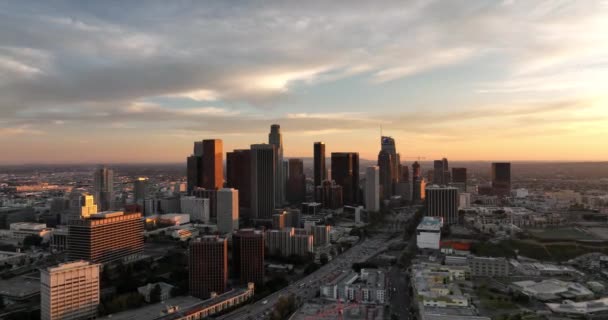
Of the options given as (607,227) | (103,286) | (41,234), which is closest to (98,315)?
(103,286)

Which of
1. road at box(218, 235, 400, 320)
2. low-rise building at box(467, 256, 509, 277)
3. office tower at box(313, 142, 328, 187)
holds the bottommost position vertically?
road at box(218, 235, 400, 320)

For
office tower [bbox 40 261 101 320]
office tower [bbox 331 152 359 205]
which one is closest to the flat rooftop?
office tower [bbox 40 261 101 320]

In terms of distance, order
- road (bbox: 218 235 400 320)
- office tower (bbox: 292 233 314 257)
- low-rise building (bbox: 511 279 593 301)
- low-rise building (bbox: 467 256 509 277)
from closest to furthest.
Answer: road (bbox: 218 235 400 320) < low-rise building (bbox: 511 279 593 301) < low-rise building (bbox: 467 256 509 277) < office tower (bbox: 292 233 314 257)

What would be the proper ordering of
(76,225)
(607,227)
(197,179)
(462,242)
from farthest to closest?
1. (197,179)
2. (607,227)
3. (462,242)
4. (76,225)

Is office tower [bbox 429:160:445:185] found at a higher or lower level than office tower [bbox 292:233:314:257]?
higher

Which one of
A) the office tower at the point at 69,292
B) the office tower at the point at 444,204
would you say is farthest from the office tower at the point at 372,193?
the office tower at the point at 69,292

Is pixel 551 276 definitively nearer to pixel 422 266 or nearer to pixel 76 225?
pixel 422 266

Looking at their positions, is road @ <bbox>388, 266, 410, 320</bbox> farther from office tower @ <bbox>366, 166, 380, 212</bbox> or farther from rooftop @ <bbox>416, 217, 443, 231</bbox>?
office tower @ <bbox>366, 166, 380, 212</bbox>
